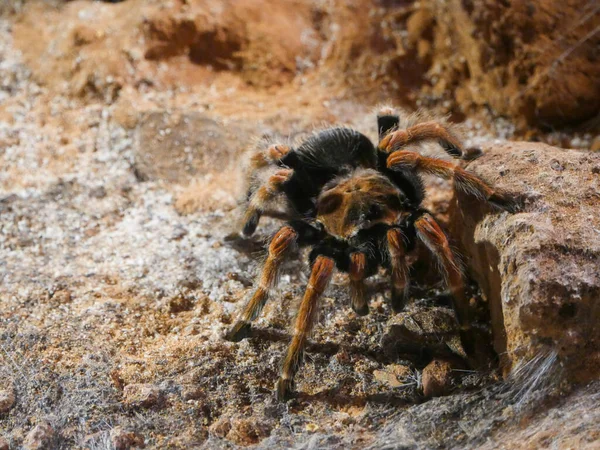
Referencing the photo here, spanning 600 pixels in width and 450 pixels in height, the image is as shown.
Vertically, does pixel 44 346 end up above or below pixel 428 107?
below

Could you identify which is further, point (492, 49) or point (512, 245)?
point (492, 49)

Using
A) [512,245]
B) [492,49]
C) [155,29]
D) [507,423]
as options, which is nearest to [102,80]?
[155,29]

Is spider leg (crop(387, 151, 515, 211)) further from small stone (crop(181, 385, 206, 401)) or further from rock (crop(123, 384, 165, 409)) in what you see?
rock (crop(123, 384, 165, 409))

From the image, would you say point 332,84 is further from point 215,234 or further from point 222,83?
point 215,234

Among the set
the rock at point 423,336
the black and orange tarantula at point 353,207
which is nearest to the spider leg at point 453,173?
the black and orange tarantula at point 353,207

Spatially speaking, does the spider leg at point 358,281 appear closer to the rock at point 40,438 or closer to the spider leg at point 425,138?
the spider leg at point 425,138

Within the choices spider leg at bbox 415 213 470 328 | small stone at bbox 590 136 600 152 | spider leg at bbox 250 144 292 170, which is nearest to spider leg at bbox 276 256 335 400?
spider leg at bbox 415 213 470 328
